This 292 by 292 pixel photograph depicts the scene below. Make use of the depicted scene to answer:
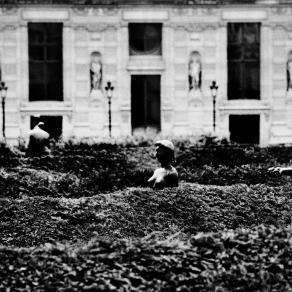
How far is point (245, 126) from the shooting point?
155 feet

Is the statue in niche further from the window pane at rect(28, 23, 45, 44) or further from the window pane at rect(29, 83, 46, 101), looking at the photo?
the window pane at rect(28, 23, 45, 44)

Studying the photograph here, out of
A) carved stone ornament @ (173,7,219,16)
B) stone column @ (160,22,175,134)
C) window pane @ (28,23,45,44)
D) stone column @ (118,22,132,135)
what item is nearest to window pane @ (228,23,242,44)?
carved stone ornament @ (173,7,219,16)

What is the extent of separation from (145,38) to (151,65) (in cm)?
149

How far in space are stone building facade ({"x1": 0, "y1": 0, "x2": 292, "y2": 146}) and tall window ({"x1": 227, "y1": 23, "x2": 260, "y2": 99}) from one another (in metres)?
0.19

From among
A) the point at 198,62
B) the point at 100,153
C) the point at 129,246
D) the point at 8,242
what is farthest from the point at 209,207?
the point at 198,62

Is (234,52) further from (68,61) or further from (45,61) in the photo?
(45,61)

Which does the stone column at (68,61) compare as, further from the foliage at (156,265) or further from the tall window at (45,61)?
the foliage at (156,265)

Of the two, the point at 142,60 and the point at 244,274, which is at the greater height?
the point at 142,60

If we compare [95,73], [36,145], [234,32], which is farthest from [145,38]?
[36,145]

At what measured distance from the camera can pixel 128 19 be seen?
46594 mm

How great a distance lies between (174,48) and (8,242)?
32349 mm

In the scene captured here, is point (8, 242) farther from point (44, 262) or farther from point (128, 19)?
point (128, 19)

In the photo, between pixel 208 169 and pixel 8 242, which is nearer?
pixel 8 242

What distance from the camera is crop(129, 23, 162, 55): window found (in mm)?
46812
